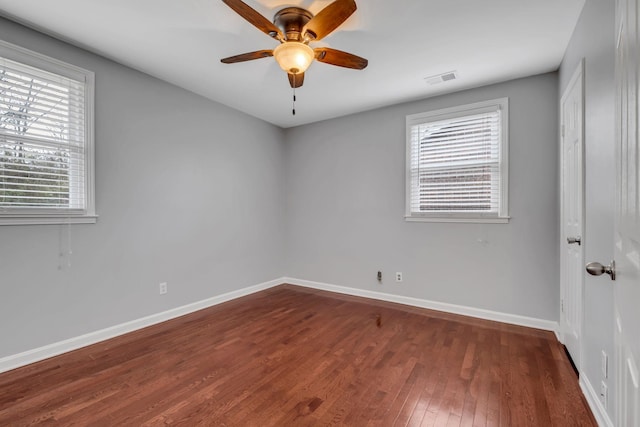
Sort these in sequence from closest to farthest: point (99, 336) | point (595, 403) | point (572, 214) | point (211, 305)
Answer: point (595, 403) → point (572, 214) → point (99, 336) → point (211, 305)

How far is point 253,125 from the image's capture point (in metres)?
4.35

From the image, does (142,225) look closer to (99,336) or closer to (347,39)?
(99,336)

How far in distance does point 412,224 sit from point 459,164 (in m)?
0.90

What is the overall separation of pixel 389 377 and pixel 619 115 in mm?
1984

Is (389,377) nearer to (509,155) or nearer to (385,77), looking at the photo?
(509,155)

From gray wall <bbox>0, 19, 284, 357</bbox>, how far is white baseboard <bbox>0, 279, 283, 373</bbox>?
0.05 m

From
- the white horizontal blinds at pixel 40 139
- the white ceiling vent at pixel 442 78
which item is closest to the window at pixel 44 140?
the white horizontal blinds at pixel 40 139

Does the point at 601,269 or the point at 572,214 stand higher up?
the point at 572,214

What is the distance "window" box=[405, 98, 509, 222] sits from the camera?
3.19 metres

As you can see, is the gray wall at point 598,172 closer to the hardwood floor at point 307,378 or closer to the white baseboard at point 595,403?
the white baseboard at point 595,403

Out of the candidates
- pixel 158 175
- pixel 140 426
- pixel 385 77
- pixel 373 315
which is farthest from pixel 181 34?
pixel 373 315

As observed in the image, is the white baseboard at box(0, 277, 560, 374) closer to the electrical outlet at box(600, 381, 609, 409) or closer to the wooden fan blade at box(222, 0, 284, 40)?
the electrical outlet at box(600, 381, 609, 409)

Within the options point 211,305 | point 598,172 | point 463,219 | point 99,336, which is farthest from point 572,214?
point 99,336

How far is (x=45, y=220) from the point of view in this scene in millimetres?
2381
